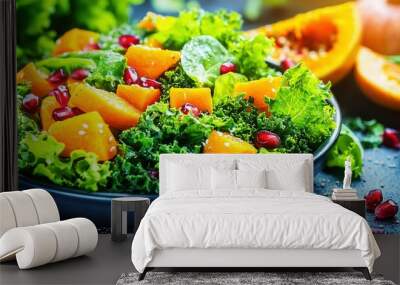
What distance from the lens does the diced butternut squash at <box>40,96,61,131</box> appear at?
7.72 meters

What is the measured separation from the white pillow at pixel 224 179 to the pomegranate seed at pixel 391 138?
177 centimetres

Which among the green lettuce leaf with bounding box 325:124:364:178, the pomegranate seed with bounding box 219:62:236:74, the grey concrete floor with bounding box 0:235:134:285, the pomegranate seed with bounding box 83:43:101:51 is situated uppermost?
the pomegranate seed with bounding box 83:43:101:51

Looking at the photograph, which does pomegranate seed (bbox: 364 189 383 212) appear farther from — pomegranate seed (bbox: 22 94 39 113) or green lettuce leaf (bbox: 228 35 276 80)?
pomegranate seed (bbox: 22 94 39 113)

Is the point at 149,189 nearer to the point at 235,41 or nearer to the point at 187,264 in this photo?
the point at 235,41

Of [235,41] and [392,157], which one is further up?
[235,41]

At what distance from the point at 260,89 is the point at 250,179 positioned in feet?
3.85

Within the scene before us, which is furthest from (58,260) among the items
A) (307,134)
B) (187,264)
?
(307,134)

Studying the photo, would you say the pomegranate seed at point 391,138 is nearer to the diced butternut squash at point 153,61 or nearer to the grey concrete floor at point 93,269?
the grey concrete floor at point 93,269

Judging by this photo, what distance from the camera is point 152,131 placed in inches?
297

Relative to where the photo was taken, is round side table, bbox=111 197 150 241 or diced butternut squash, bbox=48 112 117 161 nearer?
round side table, bbox=111 197 150 241

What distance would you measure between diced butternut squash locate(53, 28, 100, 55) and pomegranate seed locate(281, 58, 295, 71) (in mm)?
1854

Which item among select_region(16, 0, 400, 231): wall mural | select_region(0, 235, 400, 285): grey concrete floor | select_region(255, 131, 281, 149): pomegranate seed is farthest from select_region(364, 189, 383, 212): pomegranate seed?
select_region(255, 131, 281, 149): pomegranate seed

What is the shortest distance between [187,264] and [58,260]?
1139 millimetres

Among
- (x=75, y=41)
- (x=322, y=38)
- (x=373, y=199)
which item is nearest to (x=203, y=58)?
(x=322, y=38)
